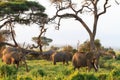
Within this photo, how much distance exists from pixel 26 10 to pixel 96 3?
374 centimetres

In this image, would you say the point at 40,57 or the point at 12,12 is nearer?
the point at 12,12

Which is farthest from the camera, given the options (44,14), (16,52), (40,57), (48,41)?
(48,41)

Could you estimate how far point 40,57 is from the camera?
95.2 feet

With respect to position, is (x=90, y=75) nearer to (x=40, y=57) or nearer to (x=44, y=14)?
(x=44, y=14)

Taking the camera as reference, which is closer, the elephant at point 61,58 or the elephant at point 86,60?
the elephant at point 86,60

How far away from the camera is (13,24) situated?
26578 millimetres

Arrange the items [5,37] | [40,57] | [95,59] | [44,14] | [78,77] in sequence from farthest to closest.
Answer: [5,37] < [40,57] < [44,14] < [95,59] < [78,77]

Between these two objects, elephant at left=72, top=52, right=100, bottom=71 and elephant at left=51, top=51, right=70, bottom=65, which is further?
elephant at left=51, top=51, right=70, bottom=65


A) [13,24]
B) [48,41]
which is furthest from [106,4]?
[48,41]

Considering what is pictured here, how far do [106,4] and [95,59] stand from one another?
420cm

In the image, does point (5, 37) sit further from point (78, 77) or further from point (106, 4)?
point (78, 77)

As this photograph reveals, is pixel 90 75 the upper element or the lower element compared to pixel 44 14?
lower

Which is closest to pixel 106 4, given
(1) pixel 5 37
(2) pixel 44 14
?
(2) pixel 44 14

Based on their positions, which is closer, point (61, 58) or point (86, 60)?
point (86, 60)
